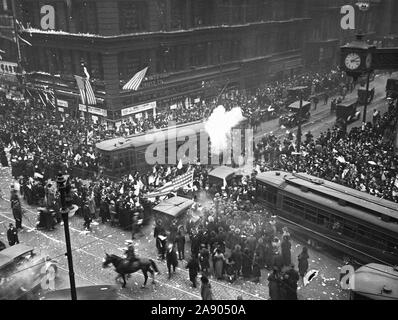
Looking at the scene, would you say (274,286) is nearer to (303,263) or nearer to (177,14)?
(303,263)

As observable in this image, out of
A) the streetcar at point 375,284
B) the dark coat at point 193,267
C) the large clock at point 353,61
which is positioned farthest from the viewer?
the large clock at point 353,61

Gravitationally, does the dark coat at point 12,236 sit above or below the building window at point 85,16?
below

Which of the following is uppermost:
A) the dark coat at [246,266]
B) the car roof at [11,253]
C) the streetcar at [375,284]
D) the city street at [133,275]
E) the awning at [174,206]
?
the car roof at [11,253]

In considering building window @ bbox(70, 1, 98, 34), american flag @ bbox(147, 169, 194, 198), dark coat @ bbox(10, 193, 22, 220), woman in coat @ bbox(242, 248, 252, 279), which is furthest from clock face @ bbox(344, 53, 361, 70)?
building window @ bbox(70, 1, 98, 34)

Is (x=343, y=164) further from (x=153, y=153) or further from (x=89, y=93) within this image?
(x=89, y=93)

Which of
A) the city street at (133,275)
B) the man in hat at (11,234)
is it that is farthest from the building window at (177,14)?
the man in hat at (11,234)

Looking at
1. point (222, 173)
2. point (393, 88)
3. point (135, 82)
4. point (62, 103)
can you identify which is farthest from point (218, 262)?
point (62, 103)

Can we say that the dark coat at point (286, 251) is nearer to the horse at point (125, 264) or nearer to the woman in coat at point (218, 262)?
the woman in coat at point (218, 262)
